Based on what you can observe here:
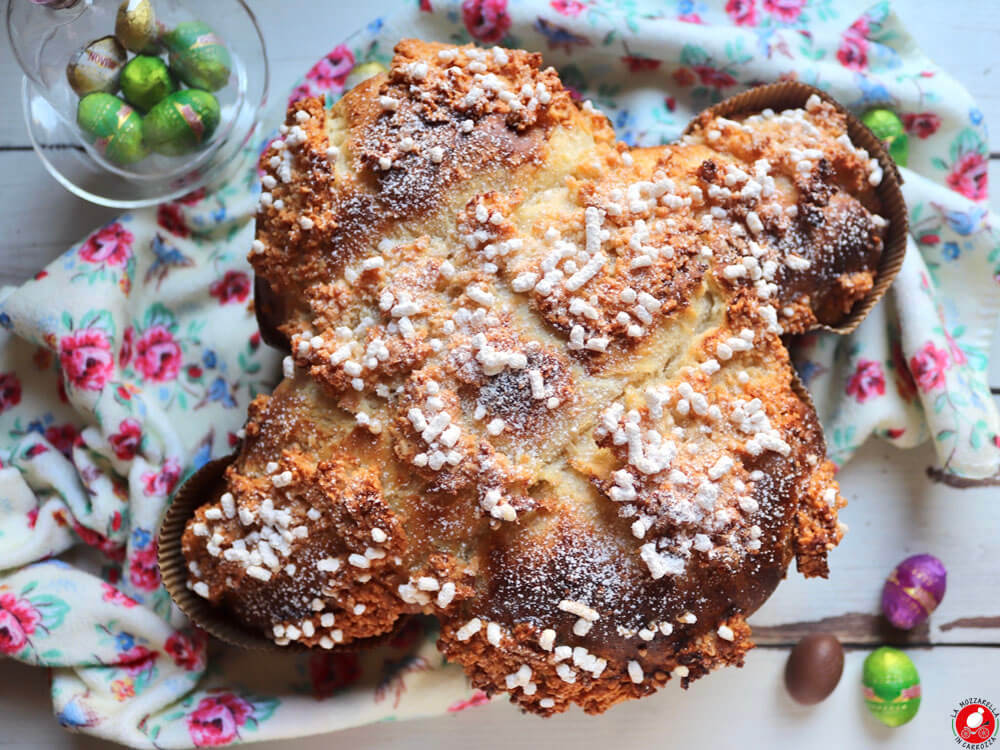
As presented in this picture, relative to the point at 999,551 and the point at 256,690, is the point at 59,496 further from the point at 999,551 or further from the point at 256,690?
the point at 999,551

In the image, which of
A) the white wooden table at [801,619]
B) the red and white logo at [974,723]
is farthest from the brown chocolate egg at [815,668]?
the red and white logo at [974,723]

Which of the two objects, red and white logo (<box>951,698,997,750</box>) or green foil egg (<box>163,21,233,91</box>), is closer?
green foil egg (<box>163,21,233,91</box>)

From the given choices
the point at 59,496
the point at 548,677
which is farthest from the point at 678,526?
the point at 59,496

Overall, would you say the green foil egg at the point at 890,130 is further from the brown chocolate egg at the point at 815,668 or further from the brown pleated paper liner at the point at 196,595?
the brown pleated paper liner at the point at 196,595

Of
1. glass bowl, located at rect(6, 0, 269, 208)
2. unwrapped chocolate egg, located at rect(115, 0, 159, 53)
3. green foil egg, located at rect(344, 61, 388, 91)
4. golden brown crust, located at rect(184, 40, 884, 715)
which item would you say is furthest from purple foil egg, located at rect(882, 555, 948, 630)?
unwrapped chocolate egg, located at rect(115, 0, 159, 53)

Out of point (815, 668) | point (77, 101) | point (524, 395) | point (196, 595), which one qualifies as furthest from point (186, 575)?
point (815, 668)

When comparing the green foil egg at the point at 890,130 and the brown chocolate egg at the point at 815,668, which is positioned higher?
the green foil egg at the point at 890,130

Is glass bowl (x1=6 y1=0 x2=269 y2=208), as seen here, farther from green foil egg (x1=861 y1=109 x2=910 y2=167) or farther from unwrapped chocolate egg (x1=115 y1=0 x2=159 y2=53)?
green foil egg (x1=861 y1=109 x2=910 y2=167)
